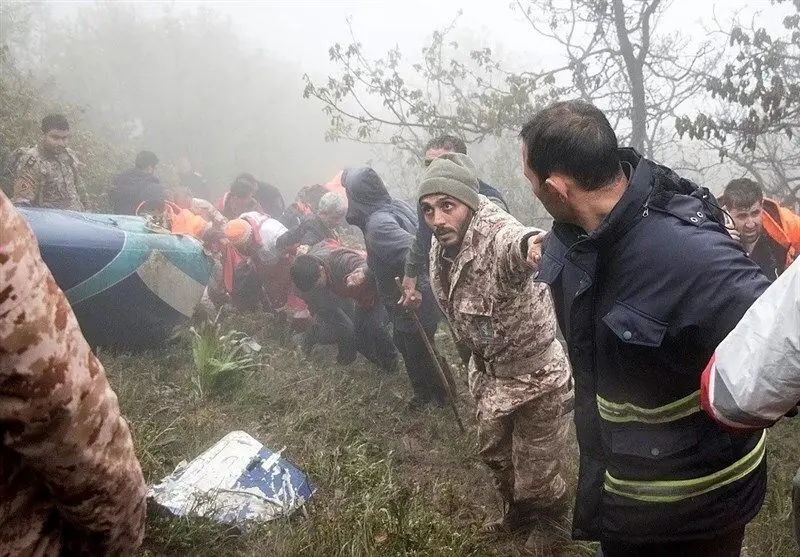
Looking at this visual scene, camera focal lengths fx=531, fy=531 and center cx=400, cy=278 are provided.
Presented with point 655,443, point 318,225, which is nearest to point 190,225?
point 318,225

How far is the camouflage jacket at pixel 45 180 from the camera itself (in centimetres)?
624

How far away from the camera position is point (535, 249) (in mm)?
Answer: 2418

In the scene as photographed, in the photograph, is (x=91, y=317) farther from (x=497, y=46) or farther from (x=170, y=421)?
(x=497, y=46)

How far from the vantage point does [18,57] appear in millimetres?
15820

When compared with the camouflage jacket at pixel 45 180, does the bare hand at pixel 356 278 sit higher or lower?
lower

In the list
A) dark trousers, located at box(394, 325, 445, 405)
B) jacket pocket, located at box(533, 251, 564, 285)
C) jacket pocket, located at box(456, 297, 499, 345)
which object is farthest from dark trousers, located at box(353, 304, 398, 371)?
jacket pocket, located at box(533, 251, 564, 285)

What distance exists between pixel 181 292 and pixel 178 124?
1440cm

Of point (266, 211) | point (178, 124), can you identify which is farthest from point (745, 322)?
point (178, 124)

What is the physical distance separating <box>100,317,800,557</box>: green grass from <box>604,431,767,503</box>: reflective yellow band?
1070 millimetres

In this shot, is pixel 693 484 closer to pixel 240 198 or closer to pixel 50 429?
pixel 50 429

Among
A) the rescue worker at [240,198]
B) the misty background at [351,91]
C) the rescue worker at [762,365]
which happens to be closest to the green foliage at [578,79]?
the misty background at [351,91]

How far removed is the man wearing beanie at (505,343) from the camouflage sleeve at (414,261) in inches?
42.1

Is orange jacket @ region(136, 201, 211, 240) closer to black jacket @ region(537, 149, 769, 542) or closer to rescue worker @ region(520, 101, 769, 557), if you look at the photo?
rescue worker @ region(520, 101, 769, 557)

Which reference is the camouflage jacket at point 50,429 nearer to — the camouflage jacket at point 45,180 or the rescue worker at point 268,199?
the camouflage jacket at point 45,180
